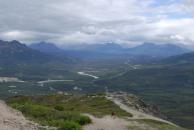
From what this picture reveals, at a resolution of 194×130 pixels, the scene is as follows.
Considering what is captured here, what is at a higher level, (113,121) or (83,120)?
(83,120)

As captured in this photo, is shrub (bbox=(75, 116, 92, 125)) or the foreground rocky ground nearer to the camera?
the foreground rocky ground

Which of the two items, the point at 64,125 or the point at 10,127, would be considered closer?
the point at 10,127

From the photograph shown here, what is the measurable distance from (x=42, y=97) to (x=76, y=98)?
52.4 feet

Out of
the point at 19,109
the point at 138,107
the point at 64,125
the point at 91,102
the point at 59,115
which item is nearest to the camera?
the point at 64,125

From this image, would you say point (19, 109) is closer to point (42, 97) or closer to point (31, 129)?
point (31, 129)

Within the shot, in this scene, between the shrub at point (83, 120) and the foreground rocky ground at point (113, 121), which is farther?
the shrub at point (83, 120)

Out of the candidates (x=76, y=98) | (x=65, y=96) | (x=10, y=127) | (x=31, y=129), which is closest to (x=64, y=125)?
(x=31, y=129)

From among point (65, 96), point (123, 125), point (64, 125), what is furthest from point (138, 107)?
point (64, 125)

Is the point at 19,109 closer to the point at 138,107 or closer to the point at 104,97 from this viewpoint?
the point at 138,107

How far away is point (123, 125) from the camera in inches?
2635

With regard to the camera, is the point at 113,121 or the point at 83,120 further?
the point at 113,121

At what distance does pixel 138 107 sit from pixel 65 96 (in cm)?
4016

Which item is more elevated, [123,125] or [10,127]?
[10,127]

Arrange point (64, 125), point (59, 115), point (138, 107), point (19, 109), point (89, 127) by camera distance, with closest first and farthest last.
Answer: point (64, 125), point (89, 127), point (59, 115), point (19, 109), point (138, 107)
